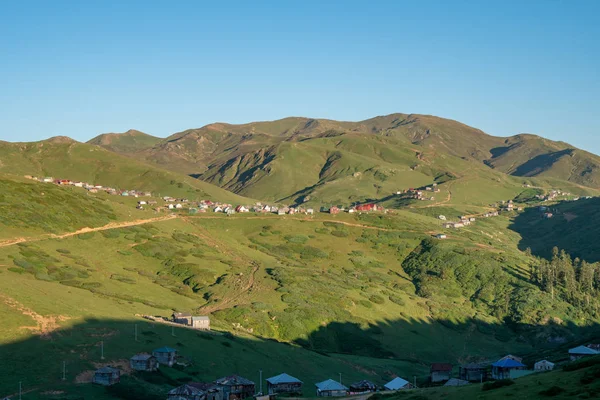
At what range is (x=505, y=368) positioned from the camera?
99.5 metres

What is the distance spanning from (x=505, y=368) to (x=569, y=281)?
3819 inches

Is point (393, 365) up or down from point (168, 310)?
down

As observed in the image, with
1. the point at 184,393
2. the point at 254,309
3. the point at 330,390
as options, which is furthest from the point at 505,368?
the point at 254,309

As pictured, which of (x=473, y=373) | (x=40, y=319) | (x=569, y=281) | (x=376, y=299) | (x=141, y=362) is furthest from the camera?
(x=569, y=281)

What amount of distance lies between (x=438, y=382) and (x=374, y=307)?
5192cm

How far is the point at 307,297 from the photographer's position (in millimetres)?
153000

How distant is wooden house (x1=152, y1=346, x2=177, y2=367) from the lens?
310 ft

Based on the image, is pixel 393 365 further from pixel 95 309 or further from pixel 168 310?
pixel 95 309

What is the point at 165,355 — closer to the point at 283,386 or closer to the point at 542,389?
the point at 283,386

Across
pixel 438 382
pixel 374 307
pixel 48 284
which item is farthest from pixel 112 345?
pixel 374 307

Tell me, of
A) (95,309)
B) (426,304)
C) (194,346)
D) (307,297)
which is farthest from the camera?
(426,304)

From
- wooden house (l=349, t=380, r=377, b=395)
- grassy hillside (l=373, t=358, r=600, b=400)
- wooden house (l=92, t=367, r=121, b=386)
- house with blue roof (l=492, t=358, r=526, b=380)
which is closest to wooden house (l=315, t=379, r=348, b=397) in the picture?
wooden house (l=349, t=380, r=377, b=395)

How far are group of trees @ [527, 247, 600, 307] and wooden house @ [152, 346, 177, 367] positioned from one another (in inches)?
4697

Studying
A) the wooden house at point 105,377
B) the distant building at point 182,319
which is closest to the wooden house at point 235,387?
the wooden house at point 105,377
